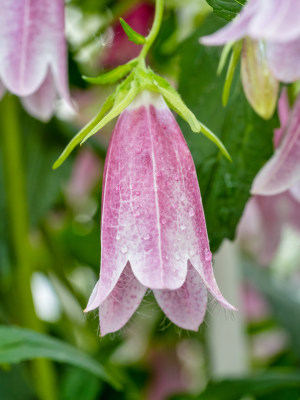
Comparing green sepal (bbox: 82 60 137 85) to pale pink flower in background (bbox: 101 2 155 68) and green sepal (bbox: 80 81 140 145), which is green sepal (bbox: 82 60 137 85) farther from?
pale pink flower in background (bbox: 101 2 155 68)

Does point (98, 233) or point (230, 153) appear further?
point (98, 233)

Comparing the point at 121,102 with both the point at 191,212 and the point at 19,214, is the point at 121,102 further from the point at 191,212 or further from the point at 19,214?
the point at 19,214

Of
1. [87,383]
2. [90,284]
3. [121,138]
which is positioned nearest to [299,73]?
[121,138]

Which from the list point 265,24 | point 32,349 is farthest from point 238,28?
point 32,349

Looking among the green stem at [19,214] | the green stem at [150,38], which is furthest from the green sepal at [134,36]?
the green stem at [19,214]

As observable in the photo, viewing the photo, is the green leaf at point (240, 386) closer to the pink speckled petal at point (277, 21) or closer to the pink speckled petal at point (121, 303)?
the pink speckled petal at point (121, 303)

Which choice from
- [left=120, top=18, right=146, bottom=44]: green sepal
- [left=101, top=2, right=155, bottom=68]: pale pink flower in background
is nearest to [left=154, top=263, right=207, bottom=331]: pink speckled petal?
[left=120, top=18, right=146, bottom=44]: green sepal
